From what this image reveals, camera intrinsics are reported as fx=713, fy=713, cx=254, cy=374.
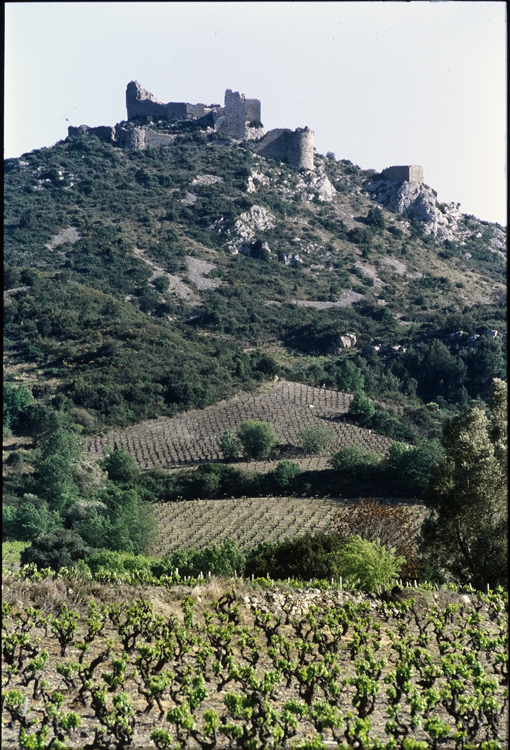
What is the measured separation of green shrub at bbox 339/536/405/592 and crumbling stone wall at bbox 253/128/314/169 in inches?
3334

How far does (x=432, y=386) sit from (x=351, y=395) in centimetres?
1272

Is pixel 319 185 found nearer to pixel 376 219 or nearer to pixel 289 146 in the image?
pixel 289 146

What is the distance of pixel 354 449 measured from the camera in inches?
1385

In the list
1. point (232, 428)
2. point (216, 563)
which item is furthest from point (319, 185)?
point (216, 563)

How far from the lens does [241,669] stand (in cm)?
735

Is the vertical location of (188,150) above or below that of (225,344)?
above

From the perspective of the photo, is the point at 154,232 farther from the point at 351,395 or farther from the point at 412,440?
the point at 412,440

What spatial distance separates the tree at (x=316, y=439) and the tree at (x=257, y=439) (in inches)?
69.1

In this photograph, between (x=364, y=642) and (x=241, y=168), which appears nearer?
(x=364, y=642)

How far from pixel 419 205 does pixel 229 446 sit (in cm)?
6282

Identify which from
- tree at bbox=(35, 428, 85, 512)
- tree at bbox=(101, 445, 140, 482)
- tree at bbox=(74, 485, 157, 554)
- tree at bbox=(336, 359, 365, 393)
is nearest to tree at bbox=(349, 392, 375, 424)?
tree at bbox=(336, 359, 365, 393)

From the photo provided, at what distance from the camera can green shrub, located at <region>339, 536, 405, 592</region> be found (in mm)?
13000

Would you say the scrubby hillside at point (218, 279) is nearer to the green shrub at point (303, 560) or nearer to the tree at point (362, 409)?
the tree at point (362, 409)

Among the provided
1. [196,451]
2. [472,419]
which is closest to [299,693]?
[472,419]
